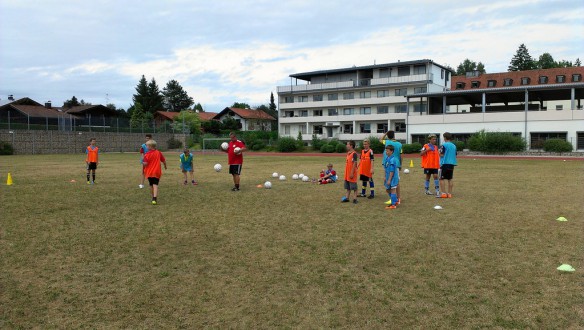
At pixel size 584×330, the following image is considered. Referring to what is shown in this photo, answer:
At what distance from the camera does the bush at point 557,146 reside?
3878 centimetres

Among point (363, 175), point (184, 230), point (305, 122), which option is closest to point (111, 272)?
point (184, 230)

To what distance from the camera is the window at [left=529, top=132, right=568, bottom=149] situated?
1625 inches

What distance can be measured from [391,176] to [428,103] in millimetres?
45436

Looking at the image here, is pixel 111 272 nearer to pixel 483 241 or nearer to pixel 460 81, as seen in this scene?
pixel 483 241

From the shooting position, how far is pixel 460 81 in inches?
2729

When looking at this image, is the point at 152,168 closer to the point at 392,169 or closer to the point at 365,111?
the point at 392,169

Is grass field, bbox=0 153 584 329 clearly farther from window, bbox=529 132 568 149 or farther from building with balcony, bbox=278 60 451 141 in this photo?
building with balcony, bbox=278 60 451 141

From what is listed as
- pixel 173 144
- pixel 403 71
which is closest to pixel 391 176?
pixel 173 144

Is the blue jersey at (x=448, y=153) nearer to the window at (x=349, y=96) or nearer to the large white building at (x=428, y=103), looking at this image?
the large white building at (x=428, y=103)

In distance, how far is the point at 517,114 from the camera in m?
44.8

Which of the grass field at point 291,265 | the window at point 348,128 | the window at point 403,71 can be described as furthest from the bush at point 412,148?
the grass field at point 291,265

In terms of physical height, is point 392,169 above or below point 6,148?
below

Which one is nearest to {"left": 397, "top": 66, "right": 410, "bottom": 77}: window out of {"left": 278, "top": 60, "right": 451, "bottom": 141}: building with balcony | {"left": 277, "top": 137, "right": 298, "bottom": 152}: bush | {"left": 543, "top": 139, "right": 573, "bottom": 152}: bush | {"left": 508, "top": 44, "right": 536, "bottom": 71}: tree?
{"left": 278, "top": 60, "right": 451, "bottom": 141}: building with balcony

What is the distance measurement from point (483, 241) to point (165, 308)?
203 inches
